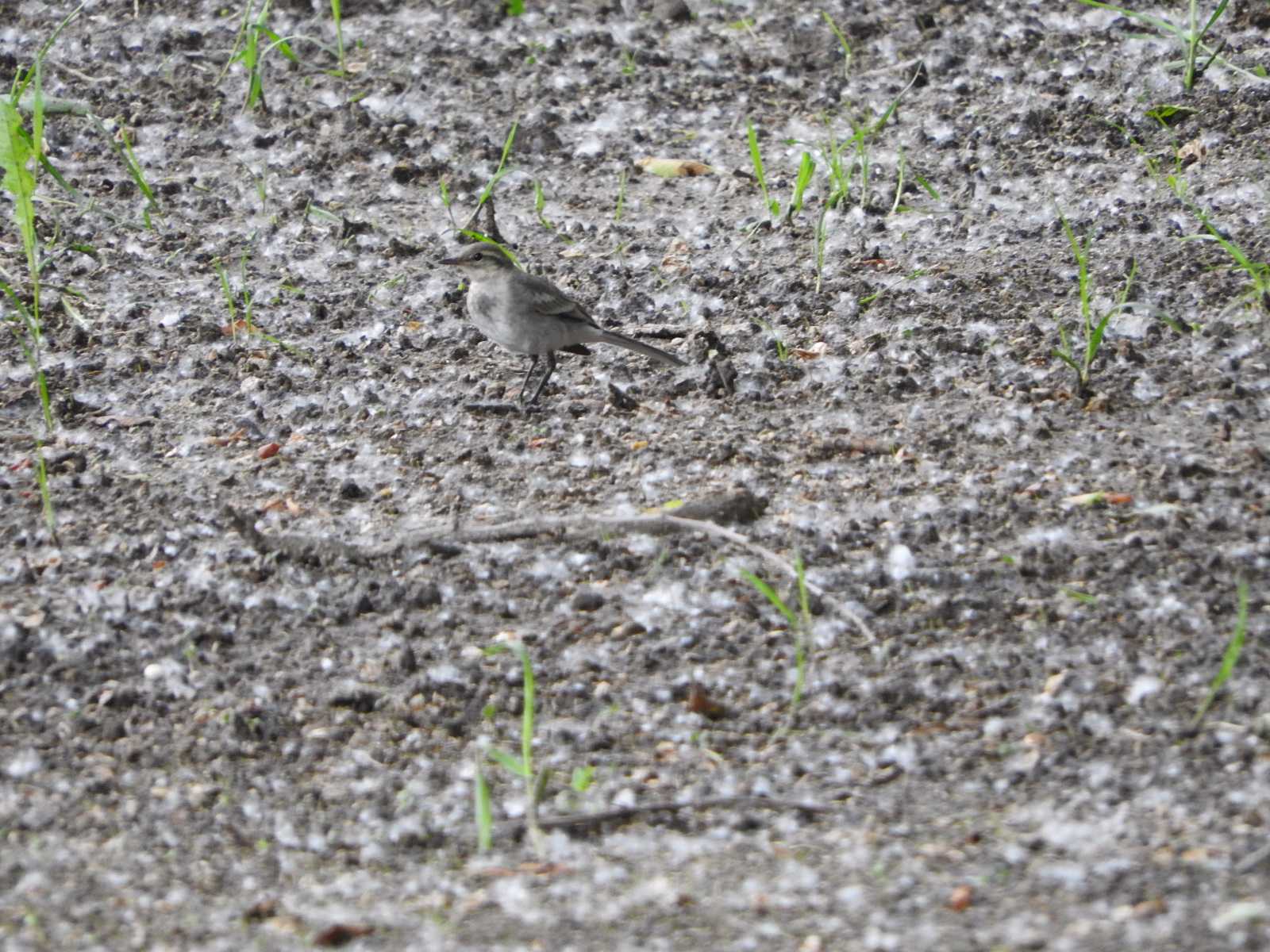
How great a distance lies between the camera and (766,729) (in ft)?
11.7

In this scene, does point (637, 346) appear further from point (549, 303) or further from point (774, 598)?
point (774, 598)

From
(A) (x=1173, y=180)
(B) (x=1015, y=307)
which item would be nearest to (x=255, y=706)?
(B) (x=1015, y=307)

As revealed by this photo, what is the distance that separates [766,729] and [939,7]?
526cm

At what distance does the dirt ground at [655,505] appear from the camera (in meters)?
3.12

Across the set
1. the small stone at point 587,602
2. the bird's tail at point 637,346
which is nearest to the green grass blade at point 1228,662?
the small stone at point 587,602

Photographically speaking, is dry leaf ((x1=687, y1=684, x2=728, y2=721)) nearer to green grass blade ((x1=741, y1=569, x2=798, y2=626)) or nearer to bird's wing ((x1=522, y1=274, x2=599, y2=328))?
green grass blade ((x1=741, y1=569, x2=798, y2=626))

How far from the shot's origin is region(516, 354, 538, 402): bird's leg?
16.9 feet

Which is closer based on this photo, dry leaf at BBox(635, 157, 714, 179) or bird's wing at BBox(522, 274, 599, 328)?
bird's wing at BBox(522, 274, 599, 328)

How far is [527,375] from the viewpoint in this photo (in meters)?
5.32

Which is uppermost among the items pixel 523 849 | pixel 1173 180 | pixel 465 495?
pixel 1173 180

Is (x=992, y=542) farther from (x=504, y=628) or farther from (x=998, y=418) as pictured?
(x=504, y=628)

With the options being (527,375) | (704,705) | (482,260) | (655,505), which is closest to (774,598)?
(704,705)

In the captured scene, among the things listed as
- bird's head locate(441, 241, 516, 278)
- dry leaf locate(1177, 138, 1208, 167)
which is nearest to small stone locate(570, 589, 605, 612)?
bird's head locate(441, 241, 516, 278)

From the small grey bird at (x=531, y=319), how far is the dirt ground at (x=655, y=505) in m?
0.18
